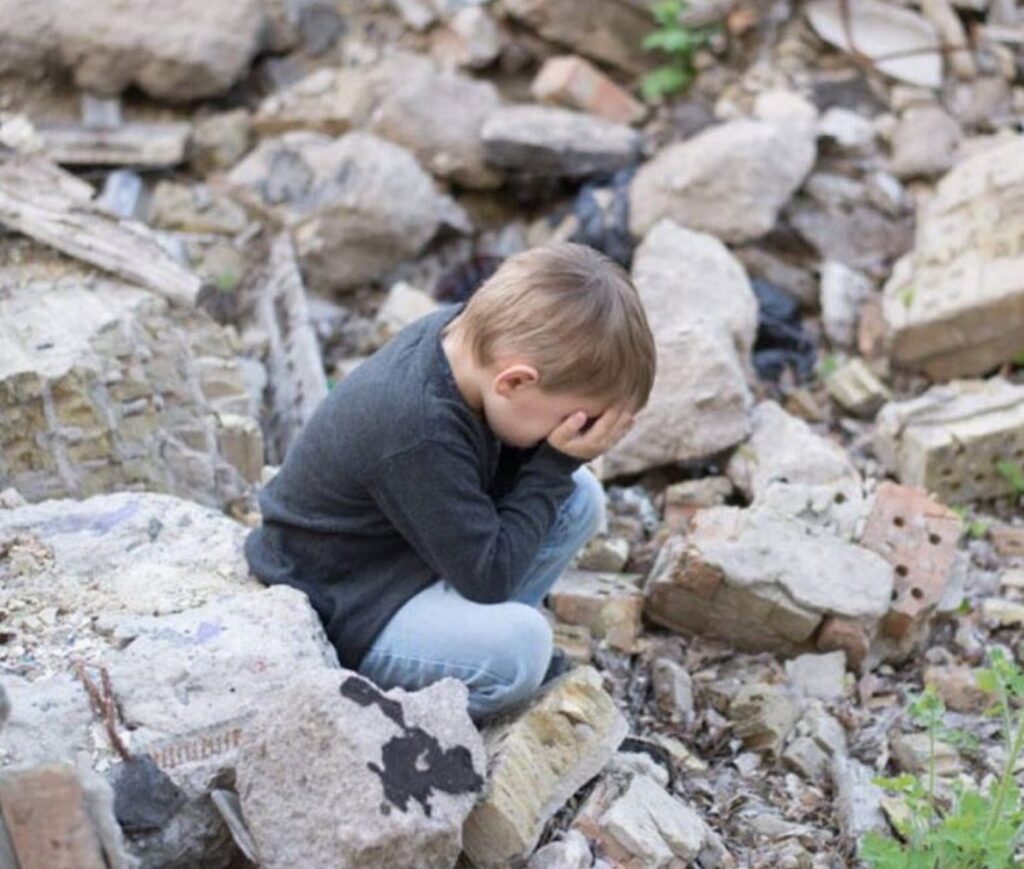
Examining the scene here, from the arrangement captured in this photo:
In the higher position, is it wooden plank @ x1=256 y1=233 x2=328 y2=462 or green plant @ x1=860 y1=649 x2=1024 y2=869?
green plant @ x1=860 y1=649 x2=1024 y2=869

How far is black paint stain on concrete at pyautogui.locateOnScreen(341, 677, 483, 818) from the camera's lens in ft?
7.88

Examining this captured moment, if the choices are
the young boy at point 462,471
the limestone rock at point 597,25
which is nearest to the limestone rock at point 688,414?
the young boy at point 462,471

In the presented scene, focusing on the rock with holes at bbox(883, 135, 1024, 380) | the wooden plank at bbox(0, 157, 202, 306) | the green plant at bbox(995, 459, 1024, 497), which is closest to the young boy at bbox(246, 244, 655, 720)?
the wooden plank at bbox(0, 157, 202, 306)

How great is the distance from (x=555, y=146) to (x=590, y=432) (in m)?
3.31

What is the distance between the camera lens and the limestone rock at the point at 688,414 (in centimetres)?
443

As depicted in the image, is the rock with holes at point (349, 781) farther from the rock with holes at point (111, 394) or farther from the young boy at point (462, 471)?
the rock with holes at point (111, 394)

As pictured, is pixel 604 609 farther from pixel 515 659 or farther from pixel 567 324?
pixel 567 324

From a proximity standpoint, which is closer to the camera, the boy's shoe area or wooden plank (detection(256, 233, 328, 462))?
the boy's shoe area

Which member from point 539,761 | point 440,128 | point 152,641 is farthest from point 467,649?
point 440,128

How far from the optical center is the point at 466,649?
2879 millimetres

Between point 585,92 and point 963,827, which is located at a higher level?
point 963,827

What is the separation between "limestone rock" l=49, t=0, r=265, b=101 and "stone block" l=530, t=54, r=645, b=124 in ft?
4.59

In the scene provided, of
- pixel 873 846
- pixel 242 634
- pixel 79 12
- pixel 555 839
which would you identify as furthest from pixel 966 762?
pixel 79 12

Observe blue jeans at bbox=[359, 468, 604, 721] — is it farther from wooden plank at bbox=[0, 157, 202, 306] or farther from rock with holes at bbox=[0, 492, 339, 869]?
wooden plank at bbox=[0, 157, 202, 306]
